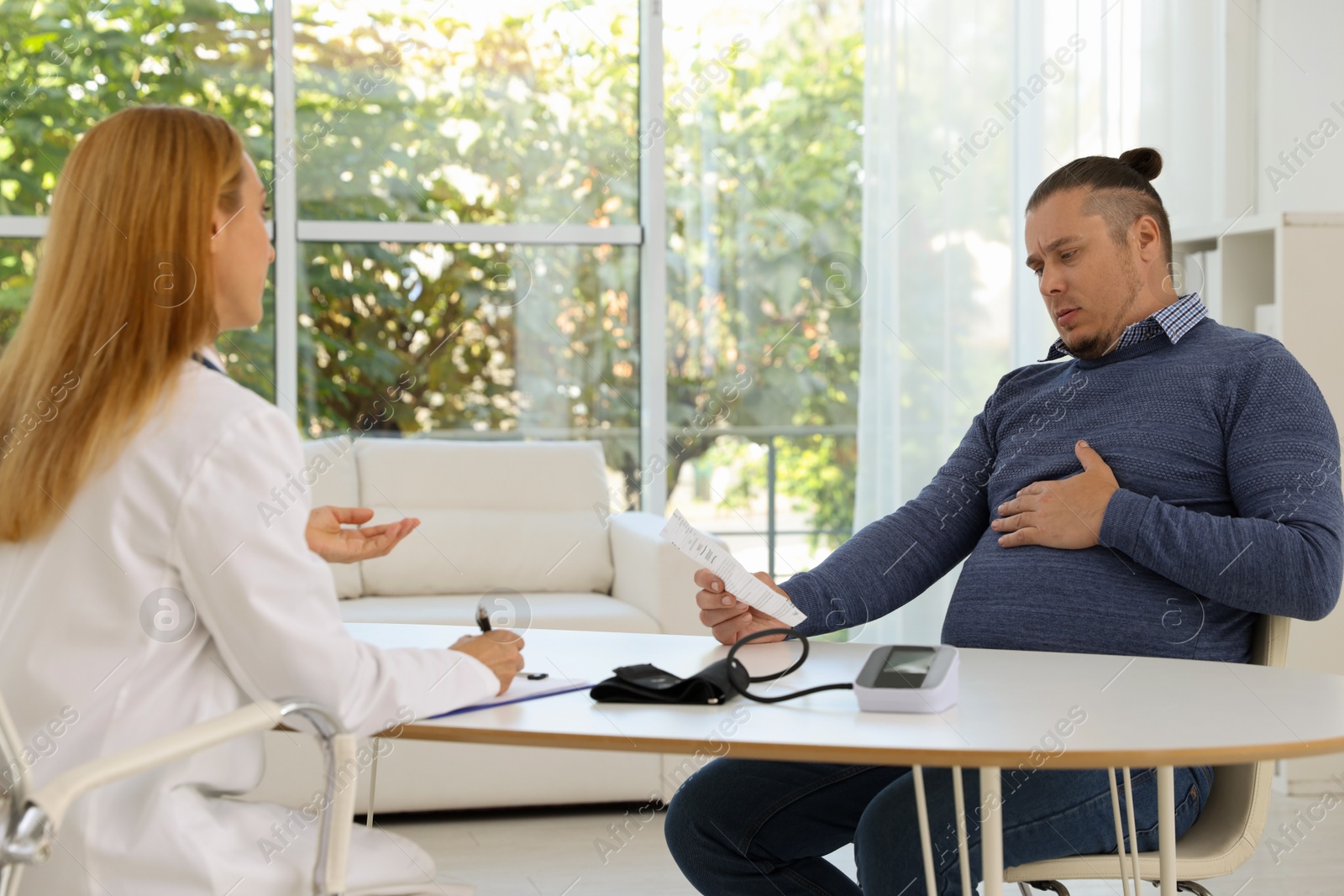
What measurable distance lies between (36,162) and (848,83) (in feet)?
8.67

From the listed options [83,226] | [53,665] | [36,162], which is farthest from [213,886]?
[36,162]

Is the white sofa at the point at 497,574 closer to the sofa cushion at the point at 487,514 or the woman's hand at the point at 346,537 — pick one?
the sofa cushion at the point at 487,514

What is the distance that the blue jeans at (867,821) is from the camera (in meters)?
1.39

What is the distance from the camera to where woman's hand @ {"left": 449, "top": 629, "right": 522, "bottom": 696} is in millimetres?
1281

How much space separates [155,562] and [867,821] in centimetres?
83

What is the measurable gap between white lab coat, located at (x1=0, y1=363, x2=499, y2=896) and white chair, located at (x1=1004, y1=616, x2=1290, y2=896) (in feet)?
2.49

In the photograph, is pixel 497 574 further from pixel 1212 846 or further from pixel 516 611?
pixel 1212 846

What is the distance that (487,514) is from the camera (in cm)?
354

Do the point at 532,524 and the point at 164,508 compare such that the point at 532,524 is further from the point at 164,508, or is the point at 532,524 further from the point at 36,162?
the point at 164,508

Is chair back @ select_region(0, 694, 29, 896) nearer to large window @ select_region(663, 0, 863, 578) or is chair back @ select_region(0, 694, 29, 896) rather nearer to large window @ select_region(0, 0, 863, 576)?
large window @ select_region(0, 0, 863, 576)

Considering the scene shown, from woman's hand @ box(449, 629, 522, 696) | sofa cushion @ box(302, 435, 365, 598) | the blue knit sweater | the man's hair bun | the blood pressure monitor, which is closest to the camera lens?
the blood pressure monitor

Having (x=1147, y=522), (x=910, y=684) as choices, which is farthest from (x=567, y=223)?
(x=910, y=684)

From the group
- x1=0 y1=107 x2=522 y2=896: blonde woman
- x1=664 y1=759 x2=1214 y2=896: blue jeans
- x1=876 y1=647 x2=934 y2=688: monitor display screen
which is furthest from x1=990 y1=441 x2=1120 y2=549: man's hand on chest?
x1=0 y1=107 x2=522 y2=896: blonde woman

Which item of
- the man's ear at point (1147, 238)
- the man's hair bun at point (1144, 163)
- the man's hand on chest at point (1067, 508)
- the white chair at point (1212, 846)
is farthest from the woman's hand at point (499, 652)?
the man's hair bun at point (1144, 163)
